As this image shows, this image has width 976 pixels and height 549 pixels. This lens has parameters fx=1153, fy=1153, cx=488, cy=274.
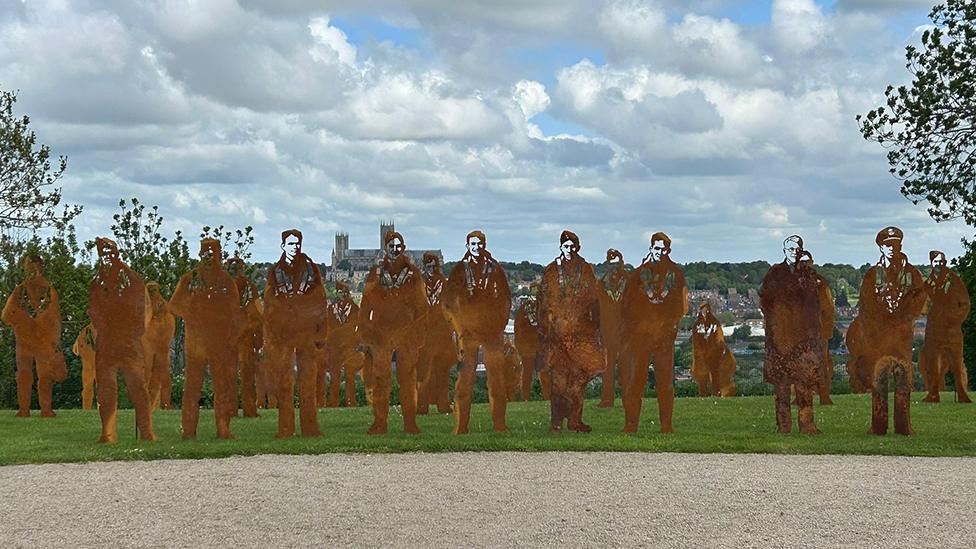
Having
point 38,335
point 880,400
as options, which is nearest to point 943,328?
point 880,400

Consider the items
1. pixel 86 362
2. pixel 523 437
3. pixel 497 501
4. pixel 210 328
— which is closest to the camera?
pixel 497 501

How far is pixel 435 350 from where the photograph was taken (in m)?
21.1

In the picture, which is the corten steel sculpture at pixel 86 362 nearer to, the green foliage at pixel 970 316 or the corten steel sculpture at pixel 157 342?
the corten steel sculpture at pixel 157 342

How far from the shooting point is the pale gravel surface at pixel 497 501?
10734 mm

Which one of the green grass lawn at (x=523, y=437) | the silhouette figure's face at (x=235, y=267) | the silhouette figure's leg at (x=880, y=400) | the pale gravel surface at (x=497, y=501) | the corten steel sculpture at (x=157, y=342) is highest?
the silhouette figure's face at (x=235, y=267)

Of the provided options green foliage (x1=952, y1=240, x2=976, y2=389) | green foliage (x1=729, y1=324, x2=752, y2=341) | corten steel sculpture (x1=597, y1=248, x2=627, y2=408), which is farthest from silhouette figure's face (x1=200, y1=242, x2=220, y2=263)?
green foliage (x1=729, y1=324, x2=752, y2=341)

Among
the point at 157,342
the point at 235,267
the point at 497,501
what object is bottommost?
the point at 497,501

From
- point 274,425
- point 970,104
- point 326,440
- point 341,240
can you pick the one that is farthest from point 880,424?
point 341,240

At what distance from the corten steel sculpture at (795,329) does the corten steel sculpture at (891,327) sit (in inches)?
34.8

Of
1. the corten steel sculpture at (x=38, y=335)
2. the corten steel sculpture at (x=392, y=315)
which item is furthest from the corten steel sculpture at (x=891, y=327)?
the corten steel sculpture at (x=38, y=335)

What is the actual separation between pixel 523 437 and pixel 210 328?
4.84 metres

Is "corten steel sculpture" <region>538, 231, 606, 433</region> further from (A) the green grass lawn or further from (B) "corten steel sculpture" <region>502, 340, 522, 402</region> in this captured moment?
(B) "corten steel sculpture" <region>502, 340, 522, 402</region>

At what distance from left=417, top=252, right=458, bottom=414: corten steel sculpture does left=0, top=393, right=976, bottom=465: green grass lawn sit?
0.75 metres

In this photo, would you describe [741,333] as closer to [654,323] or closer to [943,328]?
[943,328]
